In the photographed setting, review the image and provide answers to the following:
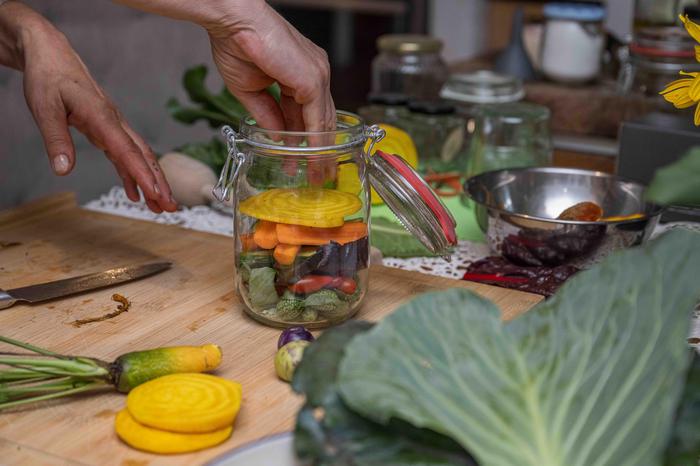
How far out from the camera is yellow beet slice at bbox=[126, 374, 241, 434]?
771mm

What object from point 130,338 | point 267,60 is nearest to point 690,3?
point 267,60

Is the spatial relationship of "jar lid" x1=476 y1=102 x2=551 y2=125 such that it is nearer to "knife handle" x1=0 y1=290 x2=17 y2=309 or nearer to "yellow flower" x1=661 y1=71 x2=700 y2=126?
"yellow flower" x1=661 y1=71 x2=700 y2=126

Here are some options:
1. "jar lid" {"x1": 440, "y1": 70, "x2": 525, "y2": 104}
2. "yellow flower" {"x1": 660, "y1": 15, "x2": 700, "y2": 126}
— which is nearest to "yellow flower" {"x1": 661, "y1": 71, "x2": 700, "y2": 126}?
"yellow flower" {"x1": 660, "y1": 15, "x2": 700, "y2": 126}

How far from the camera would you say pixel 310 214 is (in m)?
0.96

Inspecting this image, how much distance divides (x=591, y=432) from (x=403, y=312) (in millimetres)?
164

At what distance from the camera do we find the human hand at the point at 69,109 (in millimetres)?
1233

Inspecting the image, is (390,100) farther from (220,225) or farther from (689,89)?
(689,89)

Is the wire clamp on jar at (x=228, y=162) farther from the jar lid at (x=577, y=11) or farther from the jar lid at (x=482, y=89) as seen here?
the jar lid at (x=577, y=11)

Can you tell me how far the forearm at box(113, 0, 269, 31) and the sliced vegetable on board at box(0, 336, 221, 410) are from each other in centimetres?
41

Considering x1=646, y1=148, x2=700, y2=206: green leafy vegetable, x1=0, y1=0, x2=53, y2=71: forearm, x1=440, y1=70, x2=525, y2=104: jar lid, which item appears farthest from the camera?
x1=440, y1=70, x2=525, y2=104: jar lid

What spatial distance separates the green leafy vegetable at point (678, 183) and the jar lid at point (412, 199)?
18.5 inches

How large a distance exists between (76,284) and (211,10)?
39cm

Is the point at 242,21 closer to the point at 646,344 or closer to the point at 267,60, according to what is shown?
the point at 267,60

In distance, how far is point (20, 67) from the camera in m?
1.33
